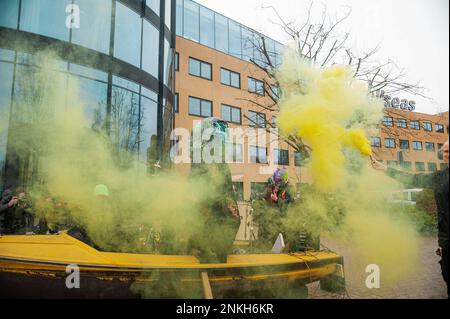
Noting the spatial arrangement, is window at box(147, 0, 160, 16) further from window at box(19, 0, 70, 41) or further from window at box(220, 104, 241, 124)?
window at box(220, 104, 241, 124)

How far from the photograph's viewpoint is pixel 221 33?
24.6 metres

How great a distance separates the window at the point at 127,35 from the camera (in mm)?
10562

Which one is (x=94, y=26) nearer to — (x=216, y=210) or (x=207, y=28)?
(x=216, y=210)

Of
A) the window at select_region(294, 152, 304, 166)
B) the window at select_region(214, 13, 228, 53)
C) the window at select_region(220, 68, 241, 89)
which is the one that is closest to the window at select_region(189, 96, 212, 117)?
the window at select_region(220, 68, 241, 89)

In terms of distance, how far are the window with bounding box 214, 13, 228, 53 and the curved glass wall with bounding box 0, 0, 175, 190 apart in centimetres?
1153

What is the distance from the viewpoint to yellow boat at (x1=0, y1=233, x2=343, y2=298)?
3191 millimetres

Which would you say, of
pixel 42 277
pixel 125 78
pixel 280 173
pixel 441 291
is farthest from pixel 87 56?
pixel 441 291

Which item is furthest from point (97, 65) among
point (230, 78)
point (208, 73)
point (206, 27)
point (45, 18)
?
point (206, 27)

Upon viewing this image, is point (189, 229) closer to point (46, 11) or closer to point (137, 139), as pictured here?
point (137, 139)

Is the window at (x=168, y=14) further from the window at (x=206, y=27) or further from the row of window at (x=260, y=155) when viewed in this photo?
the row of window at (x=260, y=155)

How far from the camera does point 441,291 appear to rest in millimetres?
5188

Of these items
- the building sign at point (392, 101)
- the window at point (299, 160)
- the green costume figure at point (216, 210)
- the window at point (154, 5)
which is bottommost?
the green costume figure at point (216, 210)

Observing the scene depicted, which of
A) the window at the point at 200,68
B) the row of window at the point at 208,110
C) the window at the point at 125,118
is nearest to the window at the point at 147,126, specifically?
the window at the point at 125,118
